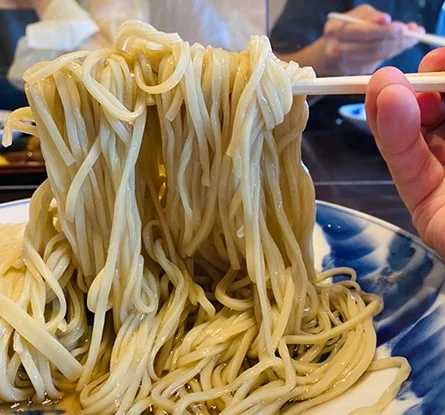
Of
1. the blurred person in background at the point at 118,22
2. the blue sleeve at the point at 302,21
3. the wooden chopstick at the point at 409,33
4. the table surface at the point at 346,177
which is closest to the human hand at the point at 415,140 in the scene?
the table surface at the point at 346,177

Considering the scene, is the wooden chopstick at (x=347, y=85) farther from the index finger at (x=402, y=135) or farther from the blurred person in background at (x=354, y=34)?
the blurred person in background at (x=354, y=34)

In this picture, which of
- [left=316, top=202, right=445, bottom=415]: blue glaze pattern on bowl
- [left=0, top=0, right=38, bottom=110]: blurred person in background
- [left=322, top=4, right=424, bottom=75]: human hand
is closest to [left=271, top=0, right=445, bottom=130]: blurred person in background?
[left=322, top=4, right=424, bottom=75]: human hand

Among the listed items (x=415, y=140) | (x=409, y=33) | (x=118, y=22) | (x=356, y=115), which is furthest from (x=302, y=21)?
(x=415, y=140)

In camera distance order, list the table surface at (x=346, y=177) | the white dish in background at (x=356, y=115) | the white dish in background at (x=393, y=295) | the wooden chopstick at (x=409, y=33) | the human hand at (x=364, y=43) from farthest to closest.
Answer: the human hand at (x=364, y=43)
the wooden chopstick at (x=409, y=33)
the white dish in background at (x=356, y=115)
the table surface at (x=346, y=177)
the white dish in background at (x=393, y=295)

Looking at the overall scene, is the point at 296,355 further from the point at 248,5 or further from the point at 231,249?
the point at 248,5

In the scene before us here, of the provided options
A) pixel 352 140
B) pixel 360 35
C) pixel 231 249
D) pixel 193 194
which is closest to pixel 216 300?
pixel 231 249

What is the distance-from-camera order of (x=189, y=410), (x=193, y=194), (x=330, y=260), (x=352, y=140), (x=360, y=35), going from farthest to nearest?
(x=360, y=35) < (x=352, y=140) < (x=330, y=260) < (x=193, y=194) < (x=189, y=410)

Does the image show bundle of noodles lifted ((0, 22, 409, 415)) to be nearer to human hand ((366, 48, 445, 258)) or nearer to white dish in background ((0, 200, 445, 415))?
white dish in background ((0, 200, 445, 415))
